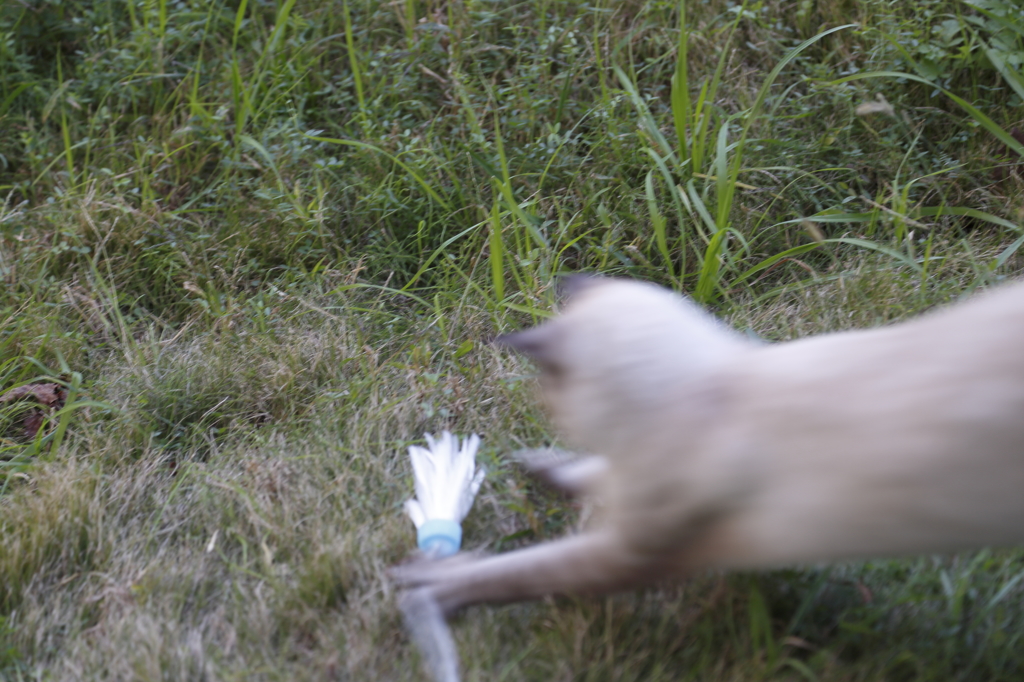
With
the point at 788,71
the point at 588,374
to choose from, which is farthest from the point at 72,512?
the point at 788,71

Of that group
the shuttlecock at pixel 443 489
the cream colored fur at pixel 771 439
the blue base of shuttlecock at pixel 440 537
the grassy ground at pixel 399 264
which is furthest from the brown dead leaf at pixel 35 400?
the cream colored fur at pixel 771 439

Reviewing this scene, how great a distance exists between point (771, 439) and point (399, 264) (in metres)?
1.99

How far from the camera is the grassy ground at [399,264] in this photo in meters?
1.96

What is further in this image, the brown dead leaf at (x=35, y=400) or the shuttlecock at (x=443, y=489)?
the brown dead leaf at (x=35, y=400)

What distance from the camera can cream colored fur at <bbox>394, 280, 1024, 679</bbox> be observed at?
145cm

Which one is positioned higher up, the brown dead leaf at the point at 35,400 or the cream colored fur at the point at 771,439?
the cream colored fur at the point at 771,439

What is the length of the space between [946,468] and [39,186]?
3554 millimetres

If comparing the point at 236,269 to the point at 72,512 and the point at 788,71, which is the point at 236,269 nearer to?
the point at 72,512

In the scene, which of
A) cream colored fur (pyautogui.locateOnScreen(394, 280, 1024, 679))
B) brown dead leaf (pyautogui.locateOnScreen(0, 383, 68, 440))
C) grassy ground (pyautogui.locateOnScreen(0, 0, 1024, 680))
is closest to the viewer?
cream colored fur (pyautogui.locateOnScreen(394, 280, 1024, 679))

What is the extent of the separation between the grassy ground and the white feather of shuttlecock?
69mm

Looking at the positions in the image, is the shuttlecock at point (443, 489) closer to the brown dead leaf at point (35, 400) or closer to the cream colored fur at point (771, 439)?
the cream colored fur at point (771, 439)

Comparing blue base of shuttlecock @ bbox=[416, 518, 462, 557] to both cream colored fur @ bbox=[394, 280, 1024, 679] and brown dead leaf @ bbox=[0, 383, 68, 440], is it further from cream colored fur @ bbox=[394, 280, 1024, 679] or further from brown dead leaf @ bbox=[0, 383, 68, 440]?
brown dead leaf @ bbox=[0, 383, 68, 440]

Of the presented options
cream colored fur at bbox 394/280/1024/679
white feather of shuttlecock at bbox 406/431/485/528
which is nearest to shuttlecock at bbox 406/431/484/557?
white feather of shuttlecock at bbox 406/431/485/528

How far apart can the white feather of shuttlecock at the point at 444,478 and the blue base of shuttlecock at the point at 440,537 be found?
29 millimetres
